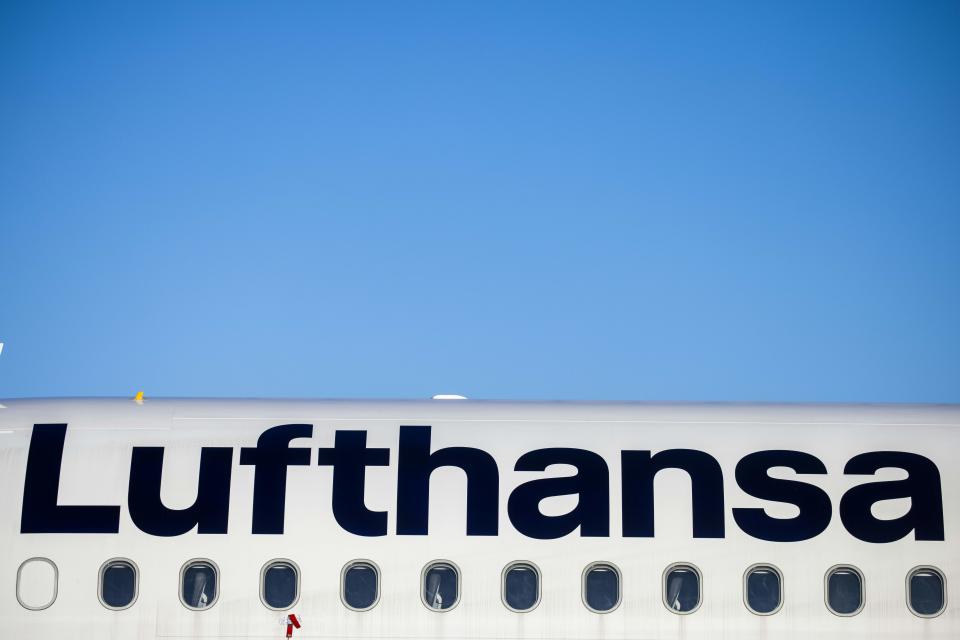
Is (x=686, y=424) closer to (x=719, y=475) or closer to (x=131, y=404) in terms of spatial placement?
(x=719, y=475)

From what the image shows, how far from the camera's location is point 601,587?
1451 cm

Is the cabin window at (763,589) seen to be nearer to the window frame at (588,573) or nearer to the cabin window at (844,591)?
the cabin window at (844,591)

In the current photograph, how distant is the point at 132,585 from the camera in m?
14.5

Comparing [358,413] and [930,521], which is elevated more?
[358,413]

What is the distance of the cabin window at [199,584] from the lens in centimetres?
1442

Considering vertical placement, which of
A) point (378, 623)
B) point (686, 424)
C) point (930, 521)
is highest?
point (686, 424)

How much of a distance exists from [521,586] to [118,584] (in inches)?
214

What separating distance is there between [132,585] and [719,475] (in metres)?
8.17

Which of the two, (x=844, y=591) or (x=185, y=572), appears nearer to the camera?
(x=185, y=572)

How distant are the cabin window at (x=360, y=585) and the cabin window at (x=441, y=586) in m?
0.67

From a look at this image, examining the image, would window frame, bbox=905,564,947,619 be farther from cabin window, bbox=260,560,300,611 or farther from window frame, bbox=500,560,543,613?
cabin window, bbox=260,560,300,611

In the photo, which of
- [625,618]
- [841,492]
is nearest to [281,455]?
[625,618]

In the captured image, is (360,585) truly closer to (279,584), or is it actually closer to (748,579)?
(279,584)

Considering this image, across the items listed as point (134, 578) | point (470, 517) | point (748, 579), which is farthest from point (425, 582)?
point (748, 579)
